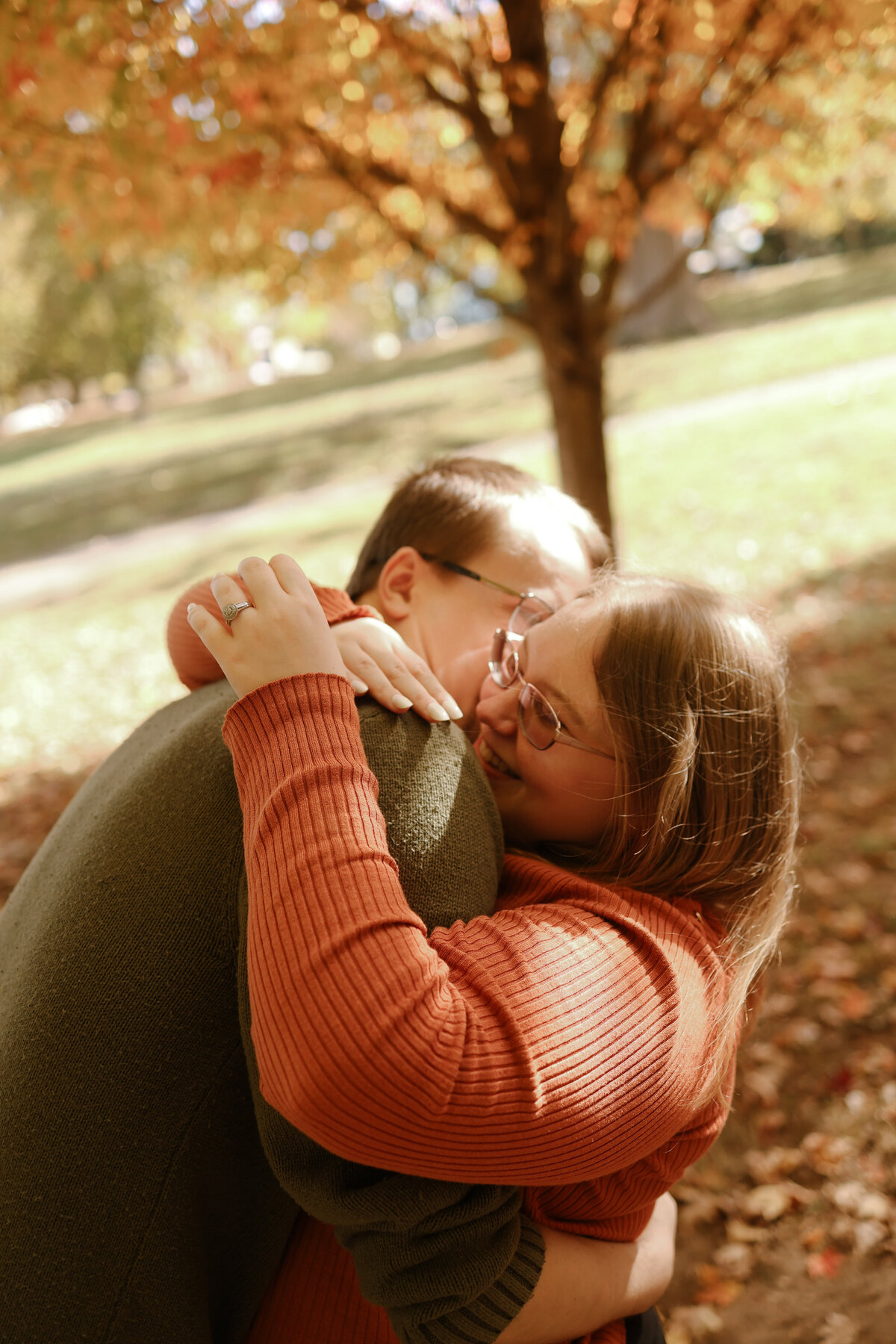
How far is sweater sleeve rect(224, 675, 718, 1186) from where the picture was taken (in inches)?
54.0

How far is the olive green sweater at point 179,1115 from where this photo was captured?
1.53 metres

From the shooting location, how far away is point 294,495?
1786 centimetres

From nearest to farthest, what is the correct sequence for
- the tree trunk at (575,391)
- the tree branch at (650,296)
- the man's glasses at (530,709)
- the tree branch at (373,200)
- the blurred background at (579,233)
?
1. the man's glasses at (530,709)
2. the blurred background at (579,233)
3. the tree branch at (373,200)
4. the tree trunk at (575,391)
5. the tree branch at (650,296)

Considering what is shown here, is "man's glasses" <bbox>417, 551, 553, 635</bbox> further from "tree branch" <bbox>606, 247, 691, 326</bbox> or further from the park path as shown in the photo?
the park path

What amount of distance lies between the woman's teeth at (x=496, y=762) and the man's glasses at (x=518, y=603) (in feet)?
0.92

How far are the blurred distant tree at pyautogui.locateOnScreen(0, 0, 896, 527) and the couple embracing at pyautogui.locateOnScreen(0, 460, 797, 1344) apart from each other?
348 centimetres

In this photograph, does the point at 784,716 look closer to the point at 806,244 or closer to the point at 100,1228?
the point at 100,1228

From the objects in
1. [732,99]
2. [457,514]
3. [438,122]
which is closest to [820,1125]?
[457,514]

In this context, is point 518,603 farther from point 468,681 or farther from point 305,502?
point 305,502

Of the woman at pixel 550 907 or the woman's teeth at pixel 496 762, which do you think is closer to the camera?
the woman at pixel 550 907

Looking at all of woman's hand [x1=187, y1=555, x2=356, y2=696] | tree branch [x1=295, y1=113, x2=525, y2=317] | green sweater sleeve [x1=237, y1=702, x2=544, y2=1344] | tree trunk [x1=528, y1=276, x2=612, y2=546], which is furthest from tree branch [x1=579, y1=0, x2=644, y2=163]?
green sweater sleeve [x1=237, y1=702, x2=544, y2=1344]

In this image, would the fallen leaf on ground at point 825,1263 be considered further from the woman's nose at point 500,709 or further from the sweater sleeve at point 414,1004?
the woman's nose at point 500,709

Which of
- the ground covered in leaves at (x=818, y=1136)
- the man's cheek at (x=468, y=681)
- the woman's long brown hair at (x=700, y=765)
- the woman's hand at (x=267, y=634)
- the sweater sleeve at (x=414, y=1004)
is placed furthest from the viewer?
the ground covered in leaves at (x=818, y=1136)

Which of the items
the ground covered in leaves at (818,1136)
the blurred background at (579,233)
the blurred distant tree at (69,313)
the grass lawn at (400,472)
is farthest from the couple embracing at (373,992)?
the blurred distant tree at (69,313)
